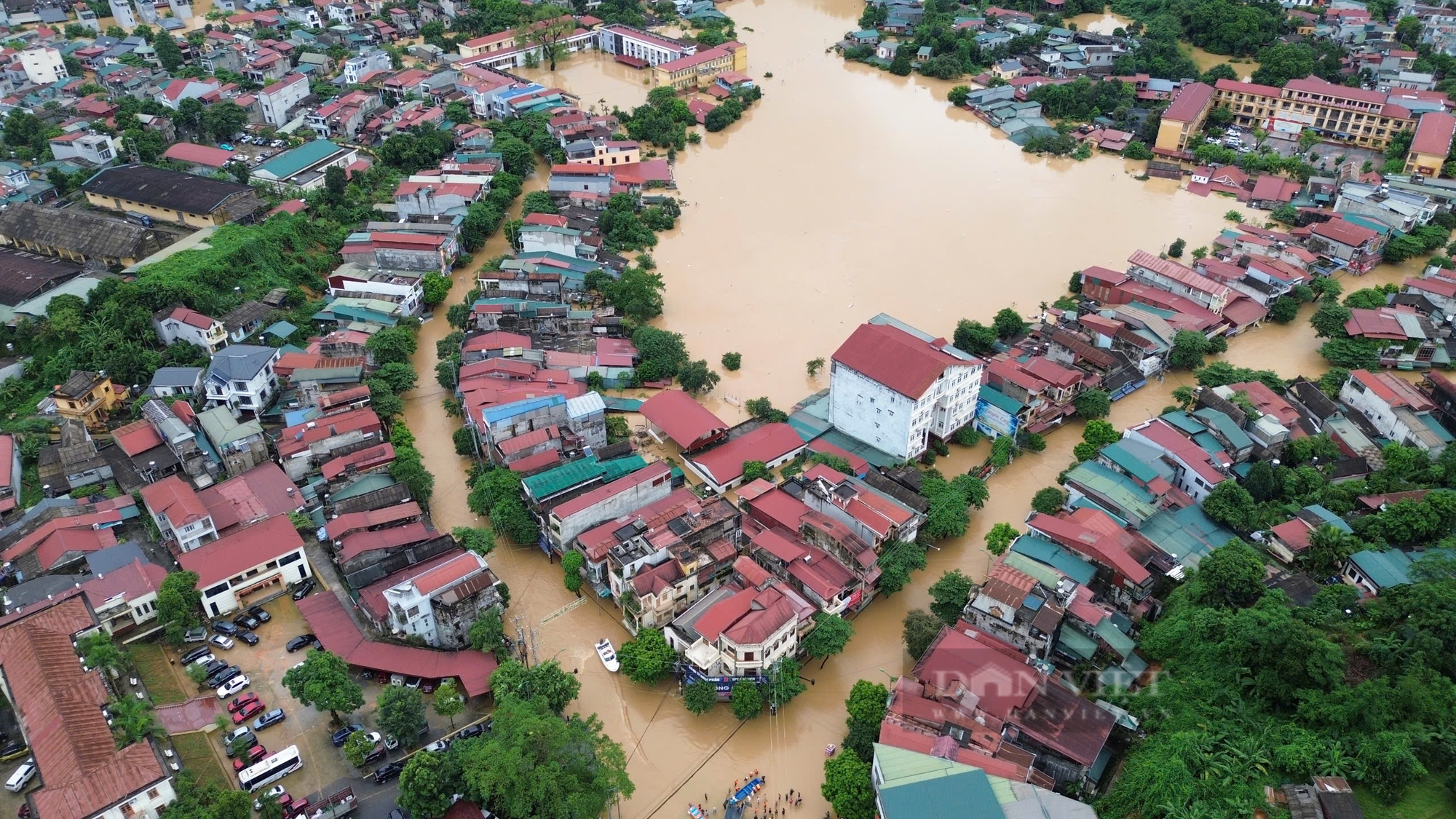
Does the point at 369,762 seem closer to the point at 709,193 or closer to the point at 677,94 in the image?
the point at 709,193

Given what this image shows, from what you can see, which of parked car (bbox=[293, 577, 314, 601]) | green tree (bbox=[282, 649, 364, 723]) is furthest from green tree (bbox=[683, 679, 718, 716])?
parked car (bbox=[293, 577, 314, 601])

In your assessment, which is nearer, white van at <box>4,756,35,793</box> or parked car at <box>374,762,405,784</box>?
white van at <box>4,756,35,793</box>

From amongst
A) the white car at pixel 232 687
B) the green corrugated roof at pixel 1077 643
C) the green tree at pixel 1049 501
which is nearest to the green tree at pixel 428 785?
the white car at pixel 232 687

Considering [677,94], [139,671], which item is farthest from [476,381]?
[677,94]

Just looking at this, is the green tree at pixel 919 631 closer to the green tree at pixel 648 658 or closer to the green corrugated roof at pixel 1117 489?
the green tree at pixel 648 658

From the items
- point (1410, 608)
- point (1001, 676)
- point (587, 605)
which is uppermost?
point (1410, 608)

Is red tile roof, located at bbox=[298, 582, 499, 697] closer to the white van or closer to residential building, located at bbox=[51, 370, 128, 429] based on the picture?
the white van
